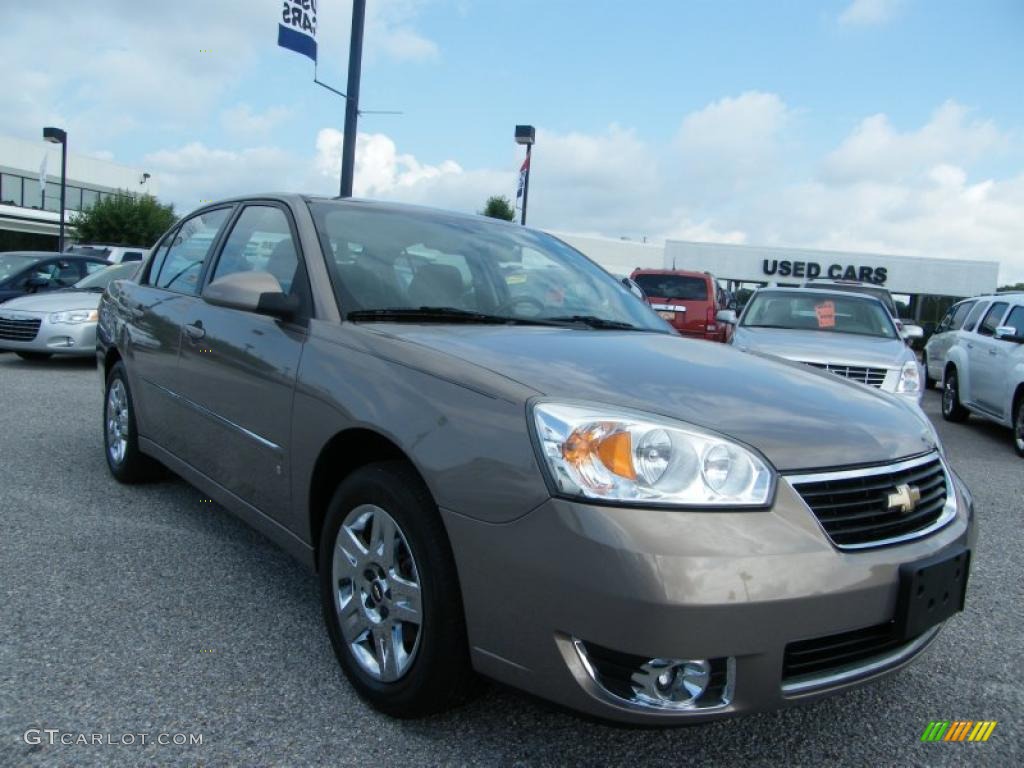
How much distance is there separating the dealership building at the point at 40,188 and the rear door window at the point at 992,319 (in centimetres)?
4552

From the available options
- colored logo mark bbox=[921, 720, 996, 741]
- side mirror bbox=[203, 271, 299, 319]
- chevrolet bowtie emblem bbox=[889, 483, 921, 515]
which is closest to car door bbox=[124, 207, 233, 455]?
side mirror bbox=[203, 271, 299, 319]

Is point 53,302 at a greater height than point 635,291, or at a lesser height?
lesser

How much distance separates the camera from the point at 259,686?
2625 mm

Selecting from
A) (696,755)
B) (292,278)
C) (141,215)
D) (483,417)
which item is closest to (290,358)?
(292,278)

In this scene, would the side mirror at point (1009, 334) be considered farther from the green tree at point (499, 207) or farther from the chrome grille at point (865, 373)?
the green tree at point (499, 207)

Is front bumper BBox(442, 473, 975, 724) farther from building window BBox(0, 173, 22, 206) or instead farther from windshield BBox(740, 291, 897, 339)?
building window BBox(0, 173, 22, 206)

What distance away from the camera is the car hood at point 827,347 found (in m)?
7.23

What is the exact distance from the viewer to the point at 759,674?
196 cm

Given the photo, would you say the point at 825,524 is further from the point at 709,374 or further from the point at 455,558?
the point at 455,558

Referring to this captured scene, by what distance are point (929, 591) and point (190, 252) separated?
12.0ft

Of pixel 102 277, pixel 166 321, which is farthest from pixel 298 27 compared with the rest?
pixel 166 321

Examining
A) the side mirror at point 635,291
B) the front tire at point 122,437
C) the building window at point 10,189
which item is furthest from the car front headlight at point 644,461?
the building window at point 10,189

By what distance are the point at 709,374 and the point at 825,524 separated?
66 cm

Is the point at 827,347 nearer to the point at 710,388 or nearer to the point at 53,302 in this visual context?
the point at 710,388
